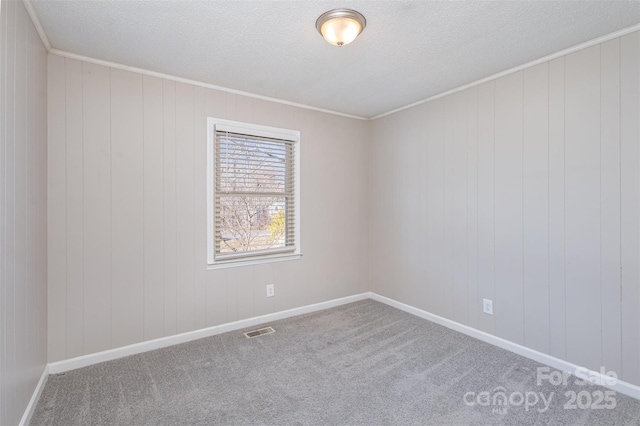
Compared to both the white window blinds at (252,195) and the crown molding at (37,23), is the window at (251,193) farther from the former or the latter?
the crown molding at (37,23)

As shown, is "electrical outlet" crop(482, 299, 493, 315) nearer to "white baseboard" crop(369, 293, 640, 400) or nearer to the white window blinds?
"white baseboard" crop(369, 293, 640, 400)

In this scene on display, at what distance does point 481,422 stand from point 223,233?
2490 millimetres

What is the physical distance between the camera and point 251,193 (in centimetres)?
322

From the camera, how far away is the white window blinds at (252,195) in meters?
3.05

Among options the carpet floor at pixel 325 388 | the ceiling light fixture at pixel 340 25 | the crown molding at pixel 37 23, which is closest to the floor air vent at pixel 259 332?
the carpet floor at pixel 325 388

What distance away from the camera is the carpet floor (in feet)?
6.07

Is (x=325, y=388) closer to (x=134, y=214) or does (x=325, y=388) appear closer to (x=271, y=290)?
(x=271, y=290)

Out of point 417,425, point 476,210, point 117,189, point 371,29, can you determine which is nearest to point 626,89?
point 476,210

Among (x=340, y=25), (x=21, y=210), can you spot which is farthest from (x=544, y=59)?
(x=21, y=210)

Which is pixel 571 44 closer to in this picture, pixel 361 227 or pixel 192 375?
pixel 361 227

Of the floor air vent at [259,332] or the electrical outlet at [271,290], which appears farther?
the electrical outlet at [271,290]

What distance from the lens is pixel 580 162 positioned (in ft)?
7.38

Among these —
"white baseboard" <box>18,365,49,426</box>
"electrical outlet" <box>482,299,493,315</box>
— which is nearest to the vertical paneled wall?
"white baseboard" <box>18,365,49,426</box>

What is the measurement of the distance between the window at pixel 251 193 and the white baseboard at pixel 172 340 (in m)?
0.61
